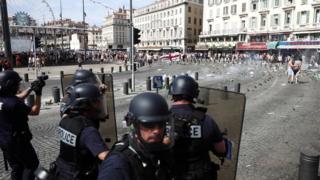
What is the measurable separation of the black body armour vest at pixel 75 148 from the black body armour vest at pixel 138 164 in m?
0.74

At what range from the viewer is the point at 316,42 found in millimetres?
40094

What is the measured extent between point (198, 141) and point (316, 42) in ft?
140

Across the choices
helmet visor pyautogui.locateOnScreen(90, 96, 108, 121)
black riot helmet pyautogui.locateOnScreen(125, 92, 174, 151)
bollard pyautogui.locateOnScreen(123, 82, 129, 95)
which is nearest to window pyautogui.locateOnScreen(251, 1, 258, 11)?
bollard pyautogui.locateOnScreen(123, 82, 129, 95)

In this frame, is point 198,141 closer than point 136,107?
No

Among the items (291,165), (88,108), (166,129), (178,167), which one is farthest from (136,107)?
(291,165)

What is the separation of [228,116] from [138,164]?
5.81ft

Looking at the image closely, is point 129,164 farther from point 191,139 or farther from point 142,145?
point 191,139

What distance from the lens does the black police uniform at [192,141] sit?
2.76 metres

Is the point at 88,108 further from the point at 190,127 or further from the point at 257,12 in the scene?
the point at 257,12

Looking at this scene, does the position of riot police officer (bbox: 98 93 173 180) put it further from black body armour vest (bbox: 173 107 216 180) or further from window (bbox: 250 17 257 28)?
window (bbox: 250 17 257 28)

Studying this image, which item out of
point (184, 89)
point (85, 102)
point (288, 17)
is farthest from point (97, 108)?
point (288, 17)

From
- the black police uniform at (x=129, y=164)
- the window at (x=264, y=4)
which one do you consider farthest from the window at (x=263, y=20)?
the black police uniform at (x=129, y=164)

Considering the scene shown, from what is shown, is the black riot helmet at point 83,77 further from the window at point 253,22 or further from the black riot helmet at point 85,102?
the window at point 253,22

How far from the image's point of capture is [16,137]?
3584mm
